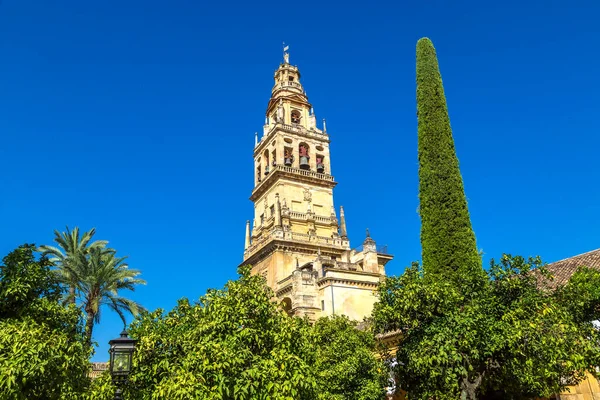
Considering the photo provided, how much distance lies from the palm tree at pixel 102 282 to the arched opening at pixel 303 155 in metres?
17.6

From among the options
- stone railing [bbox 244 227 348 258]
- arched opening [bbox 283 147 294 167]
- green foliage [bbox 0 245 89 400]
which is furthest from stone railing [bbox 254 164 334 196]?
green foliage [bbox 0 245 89 400]

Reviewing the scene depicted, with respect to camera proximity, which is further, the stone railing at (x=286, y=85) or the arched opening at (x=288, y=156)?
the stone railing at (x=286, y=85)

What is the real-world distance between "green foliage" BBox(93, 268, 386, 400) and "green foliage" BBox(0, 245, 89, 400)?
3.32 ft

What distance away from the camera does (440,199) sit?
18.6 meters

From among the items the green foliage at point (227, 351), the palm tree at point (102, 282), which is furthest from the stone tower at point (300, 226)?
the green foliage at point (227, 351)

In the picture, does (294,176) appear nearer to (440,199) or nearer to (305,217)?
(305,217)

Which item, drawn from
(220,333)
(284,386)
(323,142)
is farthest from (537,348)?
(323,142)

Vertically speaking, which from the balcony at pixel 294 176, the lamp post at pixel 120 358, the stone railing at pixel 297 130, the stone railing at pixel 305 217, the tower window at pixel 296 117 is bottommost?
the lamp post at pixel 120 358

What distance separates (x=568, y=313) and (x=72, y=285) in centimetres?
2279

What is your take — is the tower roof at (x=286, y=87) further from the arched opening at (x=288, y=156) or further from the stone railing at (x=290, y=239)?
the stone railing at (x=290, y=239)

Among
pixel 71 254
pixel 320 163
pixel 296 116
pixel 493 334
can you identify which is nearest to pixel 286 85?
pixel 296 116

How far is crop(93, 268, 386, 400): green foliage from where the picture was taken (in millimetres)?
10219

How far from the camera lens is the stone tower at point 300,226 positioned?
30.4 metres

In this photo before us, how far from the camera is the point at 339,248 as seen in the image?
37656 mm
